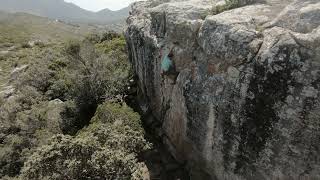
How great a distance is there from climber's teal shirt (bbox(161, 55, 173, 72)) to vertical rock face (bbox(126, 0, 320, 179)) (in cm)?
47

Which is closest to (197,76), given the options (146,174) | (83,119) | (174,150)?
(174,150)

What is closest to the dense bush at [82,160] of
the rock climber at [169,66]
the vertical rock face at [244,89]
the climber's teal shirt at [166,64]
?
the vertical rock face at [244,89]

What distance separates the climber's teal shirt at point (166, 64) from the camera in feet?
86.7

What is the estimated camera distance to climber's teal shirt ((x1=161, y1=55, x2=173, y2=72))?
26.4 meters

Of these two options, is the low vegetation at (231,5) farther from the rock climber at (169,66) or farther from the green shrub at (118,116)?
the green shrub at (118,116)

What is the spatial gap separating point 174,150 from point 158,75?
19.3ft

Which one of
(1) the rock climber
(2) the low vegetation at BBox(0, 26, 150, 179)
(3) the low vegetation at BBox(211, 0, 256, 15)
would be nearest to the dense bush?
(2) the low vegetation at BBox(0, 26, 150, 179)

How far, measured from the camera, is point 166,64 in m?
26.7

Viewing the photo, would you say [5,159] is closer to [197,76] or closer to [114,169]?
[114,169]

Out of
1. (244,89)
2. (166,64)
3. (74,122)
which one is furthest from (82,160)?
(74,122)

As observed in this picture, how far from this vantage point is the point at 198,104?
2348 cm

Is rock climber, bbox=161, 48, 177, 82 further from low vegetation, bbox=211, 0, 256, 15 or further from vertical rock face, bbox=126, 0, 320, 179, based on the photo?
low vegetation, bbox=211, 0, 256, 15

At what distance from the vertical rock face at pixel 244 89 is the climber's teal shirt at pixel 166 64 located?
47 centimetres

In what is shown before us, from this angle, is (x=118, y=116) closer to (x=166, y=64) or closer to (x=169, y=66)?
(x=166, y=64)
